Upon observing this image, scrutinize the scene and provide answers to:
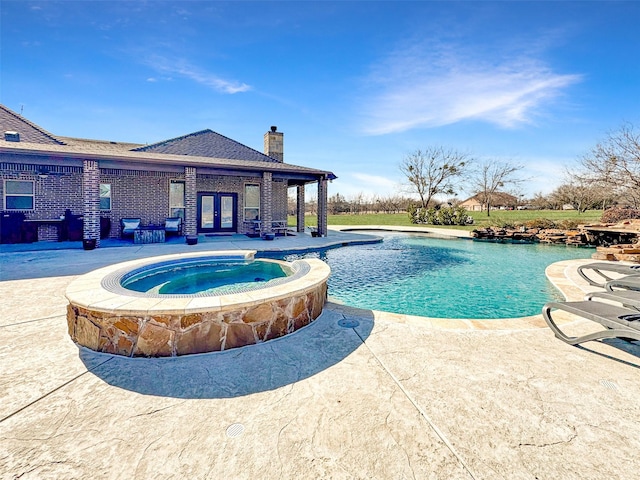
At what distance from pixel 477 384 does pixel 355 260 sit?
7.21 m

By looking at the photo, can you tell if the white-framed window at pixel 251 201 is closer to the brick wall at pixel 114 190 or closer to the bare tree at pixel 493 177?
the brick wall at pixel 114 190

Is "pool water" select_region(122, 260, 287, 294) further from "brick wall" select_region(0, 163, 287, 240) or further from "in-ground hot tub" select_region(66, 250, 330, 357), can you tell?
"brick wall" select_region(0, 163, 287, 240)

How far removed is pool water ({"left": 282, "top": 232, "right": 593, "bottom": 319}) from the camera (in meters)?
5.30

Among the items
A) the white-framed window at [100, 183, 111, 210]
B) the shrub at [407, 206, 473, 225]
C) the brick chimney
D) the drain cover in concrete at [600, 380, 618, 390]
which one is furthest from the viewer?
the shrub at [407, 206, 473, 225]

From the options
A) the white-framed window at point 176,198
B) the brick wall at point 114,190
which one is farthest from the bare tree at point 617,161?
the white-framed window at point 176,198

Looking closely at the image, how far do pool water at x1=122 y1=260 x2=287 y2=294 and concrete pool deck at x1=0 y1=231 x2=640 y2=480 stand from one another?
1804 mm

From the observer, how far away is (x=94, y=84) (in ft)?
41.0

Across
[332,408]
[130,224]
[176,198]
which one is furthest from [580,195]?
[130,224]

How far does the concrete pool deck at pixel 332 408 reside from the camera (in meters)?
1.72

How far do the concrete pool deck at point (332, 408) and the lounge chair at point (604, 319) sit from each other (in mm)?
226

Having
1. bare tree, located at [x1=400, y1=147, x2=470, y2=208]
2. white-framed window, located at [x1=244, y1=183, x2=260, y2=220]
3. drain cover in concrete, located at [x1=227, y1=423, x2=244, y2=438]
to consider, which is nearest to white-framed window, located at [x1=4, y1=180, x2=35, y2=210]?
white-framed window, located at [x1=244, y1=183, x2=260, y2=220]

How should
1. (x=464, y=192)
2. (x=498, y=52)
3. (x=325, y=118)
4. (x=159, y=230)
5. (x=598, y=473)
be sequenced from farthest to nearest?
(x=464, y=192) < (x=325, y=118) < (x=159, y=230) < (x=498, y=52) < (x=598, y=473)

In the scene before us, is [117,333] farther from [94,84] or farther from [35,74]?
[35,74]

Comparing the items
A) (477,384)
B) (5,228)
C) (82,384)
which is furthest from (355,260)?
(5,228)
